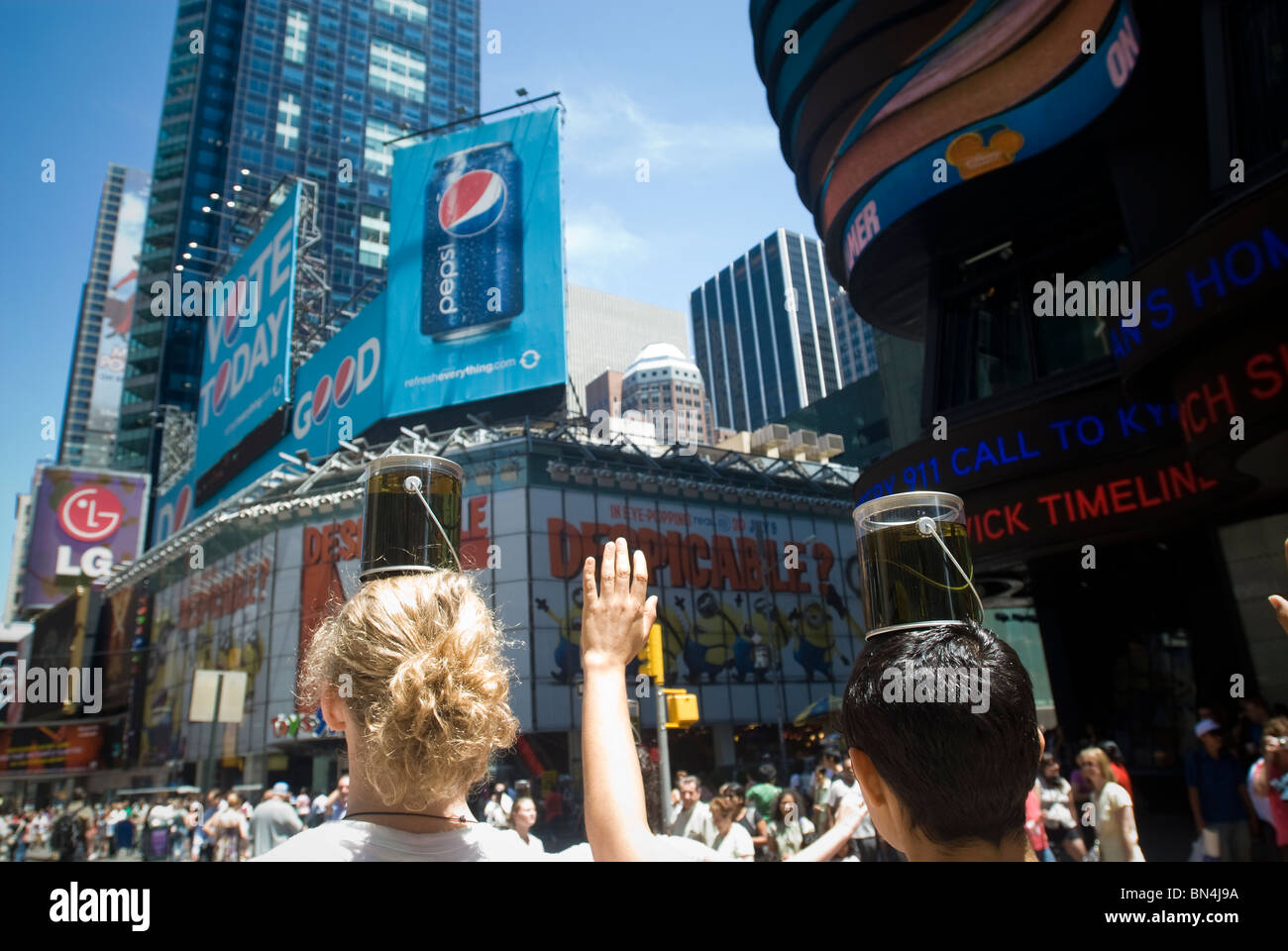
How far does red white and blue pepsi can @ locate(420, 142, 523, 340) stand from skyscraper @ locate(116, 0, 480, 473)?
138ft

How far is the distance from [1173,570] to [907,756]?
1648 centimetres

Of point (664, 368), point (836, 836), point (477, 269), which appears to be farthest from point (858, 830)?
point (664, 368)

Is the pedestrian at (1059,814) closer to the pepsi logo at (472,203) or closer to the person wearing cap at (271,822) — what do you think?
the person wearing cap at (271,822)

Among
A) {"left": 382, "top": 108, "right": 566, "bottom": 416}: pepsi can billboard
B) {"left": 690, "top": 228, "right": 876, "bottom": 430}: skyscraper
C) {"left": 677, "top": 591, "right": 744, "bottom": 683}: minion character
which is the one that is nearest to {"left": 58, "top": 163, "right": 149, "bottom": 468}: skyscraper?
{"left": 382, "top": 108, "right": 566, "bottom": 416}: pepsi can billboard

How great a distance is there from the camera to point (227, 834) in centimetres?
1541

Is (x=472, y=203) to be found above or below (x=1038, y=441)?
above

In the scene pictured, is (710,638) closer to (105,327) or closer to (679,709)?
(679,709)

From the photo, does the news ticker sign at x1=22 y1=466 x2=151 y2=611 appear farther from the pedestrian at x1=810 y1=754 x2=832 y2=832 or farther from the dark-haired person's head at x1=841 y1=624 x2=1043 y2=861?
the dark-haired person's head at x1=841 y1=624 x2=1043 y2=861

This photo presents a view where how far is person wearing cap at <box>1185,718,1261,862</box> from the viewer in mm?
8125

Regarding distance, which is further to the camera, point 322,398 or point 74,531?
point 74,531

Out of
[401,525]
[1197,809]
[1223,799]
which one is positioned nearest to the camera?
[401,525]

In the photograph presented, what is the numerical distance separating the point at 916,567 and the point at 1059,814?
961cm
